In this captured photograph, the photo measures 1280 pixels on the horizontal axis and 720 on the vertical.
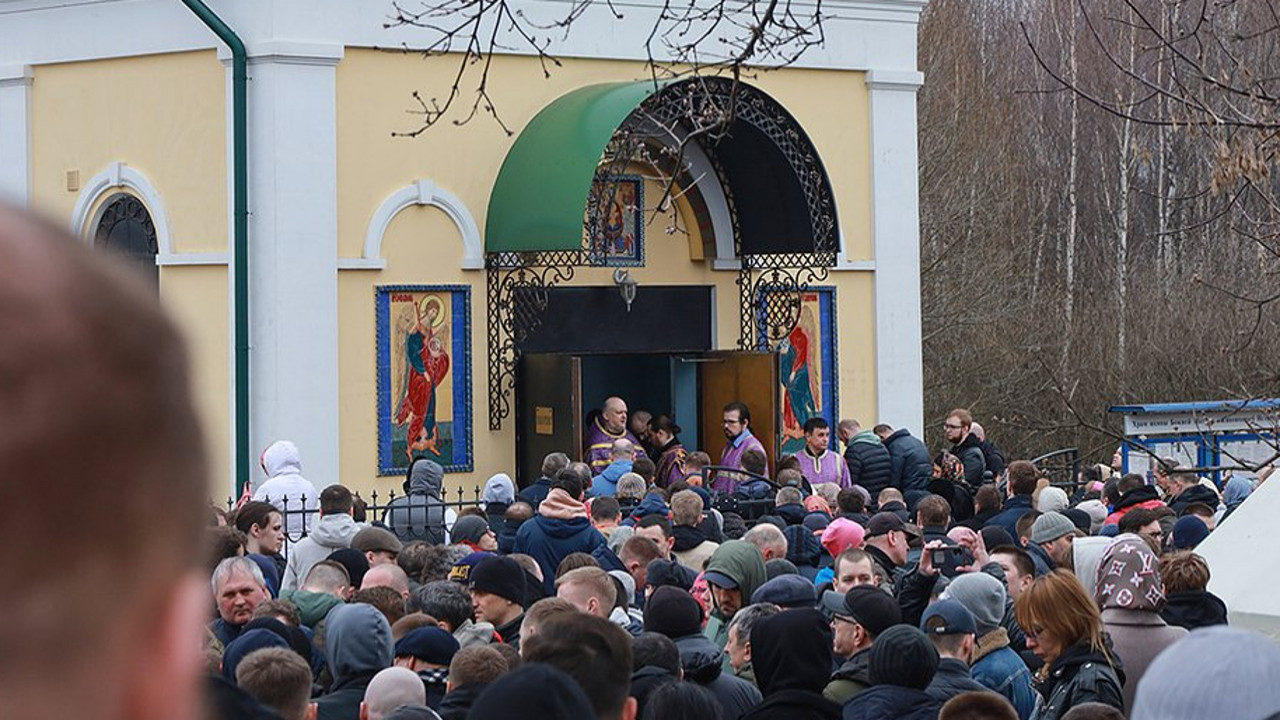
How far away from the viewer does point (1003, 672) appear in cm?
807

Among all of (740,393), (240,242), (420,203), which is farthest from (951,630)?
(740,393)

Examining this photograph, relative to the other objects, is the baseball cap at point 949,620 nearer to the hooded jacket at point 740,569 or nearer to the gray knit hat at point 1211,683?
the hooded jacket at point 740,569

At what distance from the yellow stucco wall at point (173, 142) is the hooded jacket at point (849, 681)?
13.5m

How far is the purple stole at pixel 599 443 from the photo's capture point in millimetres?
19545

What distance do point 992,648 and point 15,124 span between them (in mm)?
16878

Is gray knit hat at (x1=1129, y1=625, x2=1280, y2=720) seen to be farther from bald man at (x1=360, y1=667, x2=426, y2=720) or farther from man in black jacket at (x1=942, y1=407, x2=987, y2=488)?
man in black jacket at (x1=942, y1=407, x2=987, y2=488)

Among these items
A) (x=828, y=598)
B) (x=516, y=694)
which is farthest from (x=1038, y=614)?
(x=516, y=694)

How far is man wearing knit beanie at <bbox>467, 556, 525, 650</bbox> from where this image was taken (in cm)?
862

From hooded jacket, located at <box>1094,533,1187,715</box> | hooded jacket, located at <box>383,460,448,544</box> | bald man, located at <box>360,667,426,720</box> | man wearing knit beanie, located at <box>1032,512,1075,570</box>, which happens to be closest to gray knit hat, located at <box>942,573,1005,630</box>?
hooded jacket, located at <box>1094,533,1187,715</box>

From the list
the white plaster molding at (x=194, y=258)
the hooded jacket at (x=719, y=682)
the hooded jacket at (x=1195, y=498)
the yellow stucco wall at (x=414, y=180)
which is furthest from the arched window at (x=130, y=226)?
the hooded jacket at (x=719, y=682)

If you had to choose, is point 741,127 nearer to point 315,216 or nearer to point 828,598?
point 315,216

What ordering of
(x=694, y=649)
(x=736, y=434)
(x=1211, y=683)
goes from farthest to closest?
1. (x=736, y=434)
2. (x=694, y=649)
3. (x=1211, y=683)

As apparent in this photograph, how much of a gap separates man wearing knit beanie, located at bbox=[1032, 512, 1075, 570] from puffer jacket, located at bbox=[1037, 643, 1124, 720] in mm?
3660

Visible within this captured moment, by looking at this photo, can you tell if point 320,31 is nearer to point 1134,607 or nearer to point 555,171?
point 555,171
